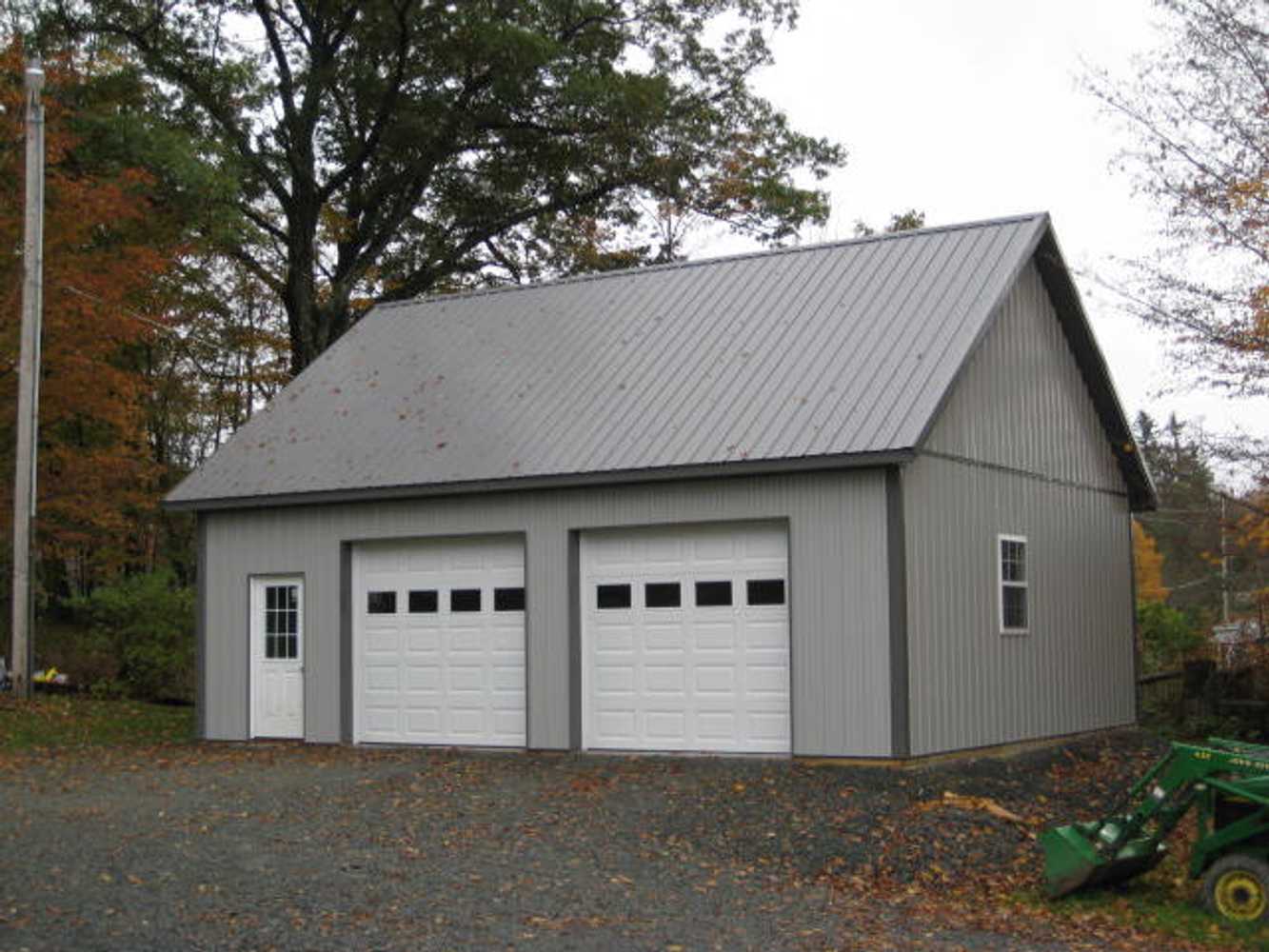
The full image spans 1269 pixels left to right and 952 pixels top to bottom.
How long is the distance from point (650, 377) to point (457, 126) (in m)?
13.7

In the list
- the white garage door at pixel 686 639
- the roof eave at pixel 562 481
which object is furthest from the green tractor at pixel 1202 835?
the white garage door at pixel 686 639

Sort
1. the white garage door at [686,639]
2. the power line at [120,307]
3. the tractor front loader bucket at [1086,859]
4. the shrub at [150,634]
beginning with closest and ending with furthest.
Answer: the tractor front loader bucket at [1086,859]
the white garage door at [686,639]
the power line at [120,307]
the shrub at [150,634]

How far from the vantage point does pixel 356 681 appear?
18203 mm

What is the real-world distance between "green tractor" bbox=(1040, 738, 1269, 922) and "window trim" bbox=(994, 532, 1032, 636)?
21.6 ft

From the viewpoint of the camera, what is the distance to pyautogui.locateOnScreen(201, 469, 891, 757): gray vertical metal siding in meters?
15.1

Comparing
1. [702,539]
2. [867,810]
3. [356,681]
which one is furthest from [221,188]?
[867,810]

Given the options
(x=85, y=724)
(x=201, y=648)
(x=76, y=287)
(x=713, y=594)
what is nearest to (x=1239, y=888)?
(x=713, y=594)

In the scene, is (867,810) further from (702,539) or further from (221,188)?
(221,188)

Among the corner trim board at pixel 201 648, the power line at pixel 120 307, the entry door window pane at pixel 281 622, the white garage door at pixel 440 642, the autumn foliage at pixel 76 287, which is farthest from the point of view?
the power line at pixel 120 307

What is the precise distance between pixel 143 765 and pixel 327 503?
3.69 m

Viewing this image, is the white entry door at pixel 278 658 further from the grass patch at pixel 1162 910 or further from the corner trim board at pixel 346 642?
the grass patch at pixel 1162 910

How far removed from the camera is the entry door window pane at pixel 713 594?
1608 cm

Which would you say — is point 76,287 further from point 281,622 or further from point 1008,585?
point 1008,585

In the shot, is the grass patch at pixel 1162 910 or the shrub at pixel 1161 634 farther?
the shrub at pixel 1161 634
